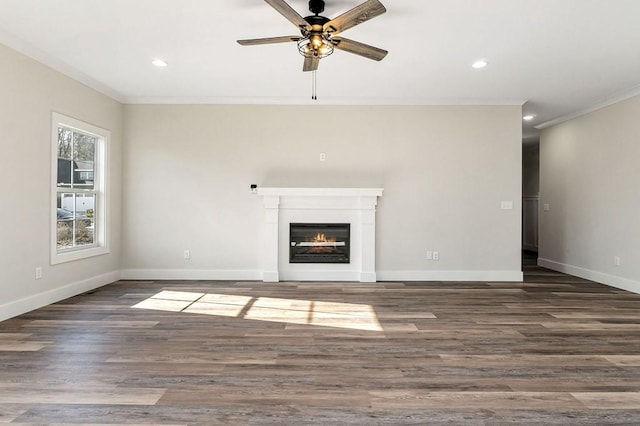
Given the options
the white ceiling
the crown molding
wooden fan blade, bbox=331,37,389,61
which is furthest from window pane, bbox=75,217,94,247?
the crown molding

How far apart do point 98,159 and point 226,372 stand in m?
3.87

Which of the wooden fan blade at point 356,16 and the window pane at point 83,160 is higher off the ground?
the wooden fan blade at point 356,16

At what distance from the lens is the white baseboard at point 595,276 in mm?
4689

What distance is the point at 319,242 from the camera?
5293mm

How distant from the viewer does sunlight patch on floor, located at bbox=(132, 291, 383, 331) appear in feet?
11.0

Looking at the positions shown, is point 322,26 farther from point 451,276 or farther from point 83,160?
point 451,276

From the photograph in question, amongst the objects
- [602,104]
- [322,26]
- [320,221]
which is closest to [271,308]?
[320,221]

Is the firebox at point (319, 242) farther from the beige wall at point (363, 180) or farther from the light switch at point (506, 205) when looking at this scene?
the light switch at point (506, 205)

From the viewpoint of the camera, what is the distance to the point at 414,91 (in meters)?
4.82

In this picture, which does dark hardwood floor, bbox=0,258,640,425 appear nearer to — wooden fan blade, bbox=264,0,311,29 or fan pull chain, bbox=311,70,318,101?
wooden fan blade, bbox=264,0,311,29

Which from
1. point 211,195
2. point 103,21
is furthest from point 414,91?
point 103,21

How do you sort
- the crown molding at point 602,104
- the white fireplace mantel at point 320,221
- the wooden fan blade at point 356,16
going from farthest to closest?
the white fireplace mantel at point 320,221
the crown molding at point 602,104
the wooden fan blade at point 356,16

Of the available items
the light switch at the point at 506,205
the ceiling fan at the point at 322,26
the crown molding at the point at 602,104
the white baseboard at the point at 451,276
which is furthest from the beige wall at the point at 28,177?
the crown molding at the point at 602,104

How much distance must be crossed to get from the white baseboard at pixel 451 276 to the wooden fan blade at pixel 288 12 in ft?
11.7
